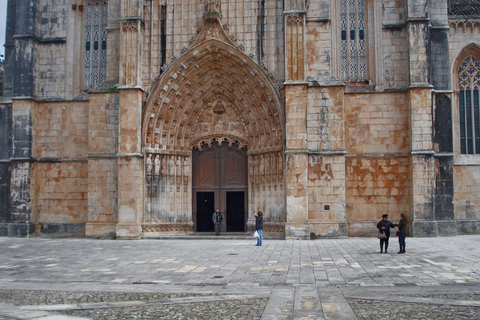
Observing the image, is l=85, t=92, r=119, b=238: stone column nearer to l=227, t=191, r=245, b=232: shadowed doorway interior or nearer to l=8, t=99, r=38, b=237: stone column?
l=8, t=99, r=38, b=237: stone column

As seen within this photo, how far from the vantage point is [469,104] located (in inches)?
899

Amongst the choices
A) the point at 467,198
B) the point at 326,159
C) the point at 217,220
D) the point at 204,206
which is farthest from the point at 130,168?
the point at 467,198

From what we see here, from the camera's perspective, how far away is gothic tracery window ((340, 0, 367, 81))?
2184cm

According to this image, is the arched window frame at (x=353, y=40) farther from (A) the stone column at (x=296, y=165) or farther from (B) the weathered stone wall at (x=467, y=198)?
(B) the weathered stone wall at (x=467, y=198)

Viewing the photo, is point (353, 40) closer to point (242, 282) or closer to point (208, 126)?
point (208, 126)

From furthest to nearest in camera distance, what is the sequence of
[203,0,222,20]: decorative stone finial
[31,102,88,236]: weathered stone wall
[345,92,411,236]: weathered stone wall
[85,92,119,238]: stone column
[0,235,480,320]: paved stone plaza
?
[31,102,88,236]: weathered stone wall, [203,0,222,20]: decorative stone finial, [85,92,119,238]: stone column, [345,92,411,236]: weathered stone wall, [0,235,480,320]: paved stone plaza

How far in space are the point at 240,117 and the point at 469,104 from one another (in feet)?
36.1

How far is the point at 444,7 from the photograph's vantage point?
21.3m

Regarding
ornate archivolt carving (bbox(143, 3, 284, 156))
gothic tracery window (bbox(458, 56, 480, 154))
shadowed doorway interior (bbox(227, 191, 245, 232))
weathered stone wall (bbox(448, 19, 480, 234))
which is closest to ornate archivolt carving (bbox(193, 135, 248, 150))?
ornate archivolt carving (bbox(143, 3, 284, 156))

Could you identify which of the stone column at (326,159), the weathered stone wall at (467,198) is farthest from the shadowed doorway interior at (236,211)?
the weathered stone wall at (467,198)

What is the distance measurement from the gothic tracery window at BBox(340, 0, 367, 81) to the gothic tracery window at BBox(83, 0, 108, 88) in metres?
11.4

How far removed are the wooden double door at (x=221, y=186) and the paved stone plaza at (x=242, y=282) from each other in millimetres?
5752

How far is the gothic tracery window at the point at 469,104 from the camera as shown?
22.7 metres

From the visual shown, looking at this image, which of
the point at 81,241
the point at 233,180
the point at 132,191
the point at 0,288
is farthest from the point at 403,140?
the point at 0,288
